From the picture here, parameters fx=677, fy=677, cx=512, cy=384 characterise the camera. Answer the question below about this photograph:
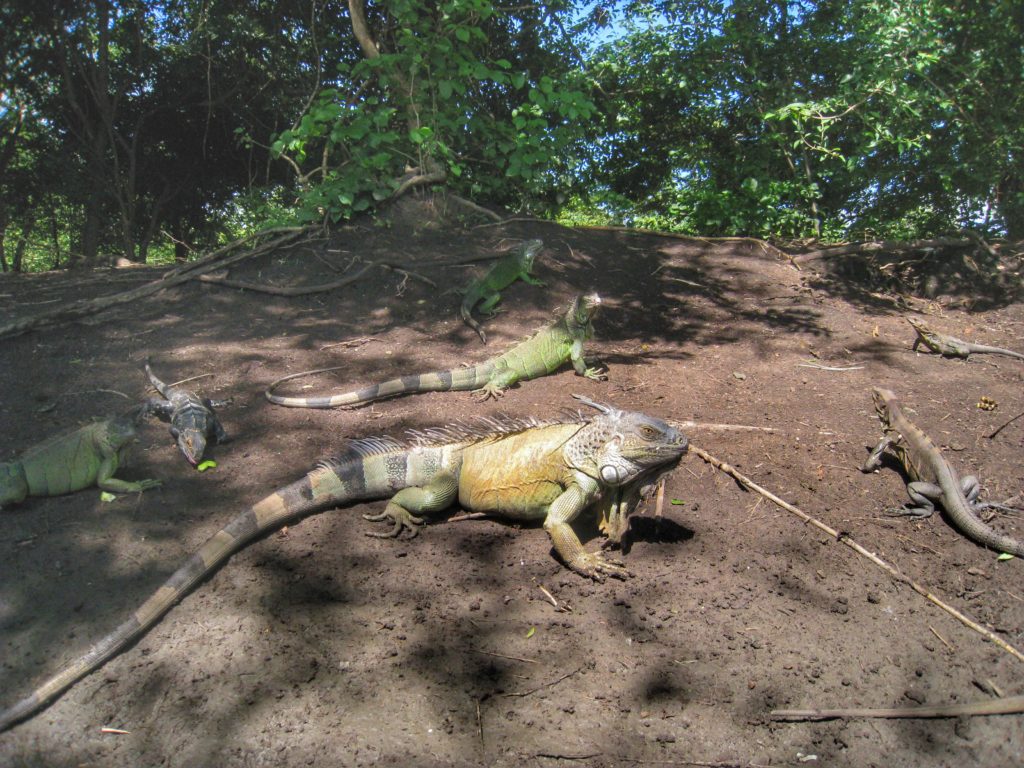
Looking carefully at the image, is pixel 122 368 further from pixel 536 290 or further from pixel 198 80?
pixel 198 80

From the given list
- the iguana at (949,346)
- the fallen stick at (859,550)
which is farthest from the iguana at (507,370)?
the iguana at (949,346)

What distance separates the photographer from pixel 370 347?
5.06 metres

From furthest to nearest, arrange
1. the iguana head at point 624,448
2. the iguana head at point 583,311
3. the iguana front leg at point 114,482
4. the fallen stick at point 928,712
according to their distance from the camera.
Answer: the iguana head at point 583,311
the iguana front leg at point 114,482
the iguana head at point 624,448
the fallen stick at point 928,712

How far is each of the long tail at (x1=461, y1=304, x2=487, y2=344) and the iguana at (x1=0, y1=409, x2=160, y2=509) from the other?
2724mm

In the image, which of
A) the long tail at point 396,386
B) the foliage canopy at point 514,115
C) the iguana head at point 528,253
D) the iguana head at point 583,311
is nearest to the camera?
the long tail at point 396,386

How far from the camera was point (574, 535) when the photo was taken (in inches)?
112

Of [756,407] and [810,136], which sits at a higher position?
[810,136]

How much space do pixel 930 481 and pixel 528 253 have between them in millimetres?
3602

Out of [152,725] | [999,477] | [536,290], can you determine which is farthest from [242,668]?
[536,290]

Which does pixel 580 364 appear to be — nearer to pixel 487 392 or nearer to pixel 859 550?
pixel 487 392

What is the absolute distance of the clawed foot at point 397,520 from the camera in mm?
2988

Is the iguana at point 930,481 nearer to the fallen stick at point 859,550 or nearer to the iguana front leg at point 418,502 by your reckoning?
the fallen stick at point 859,550

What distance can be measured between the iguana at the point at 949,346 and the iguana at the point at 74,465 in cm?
554

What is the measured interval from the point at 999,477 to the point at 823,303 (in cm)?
303
